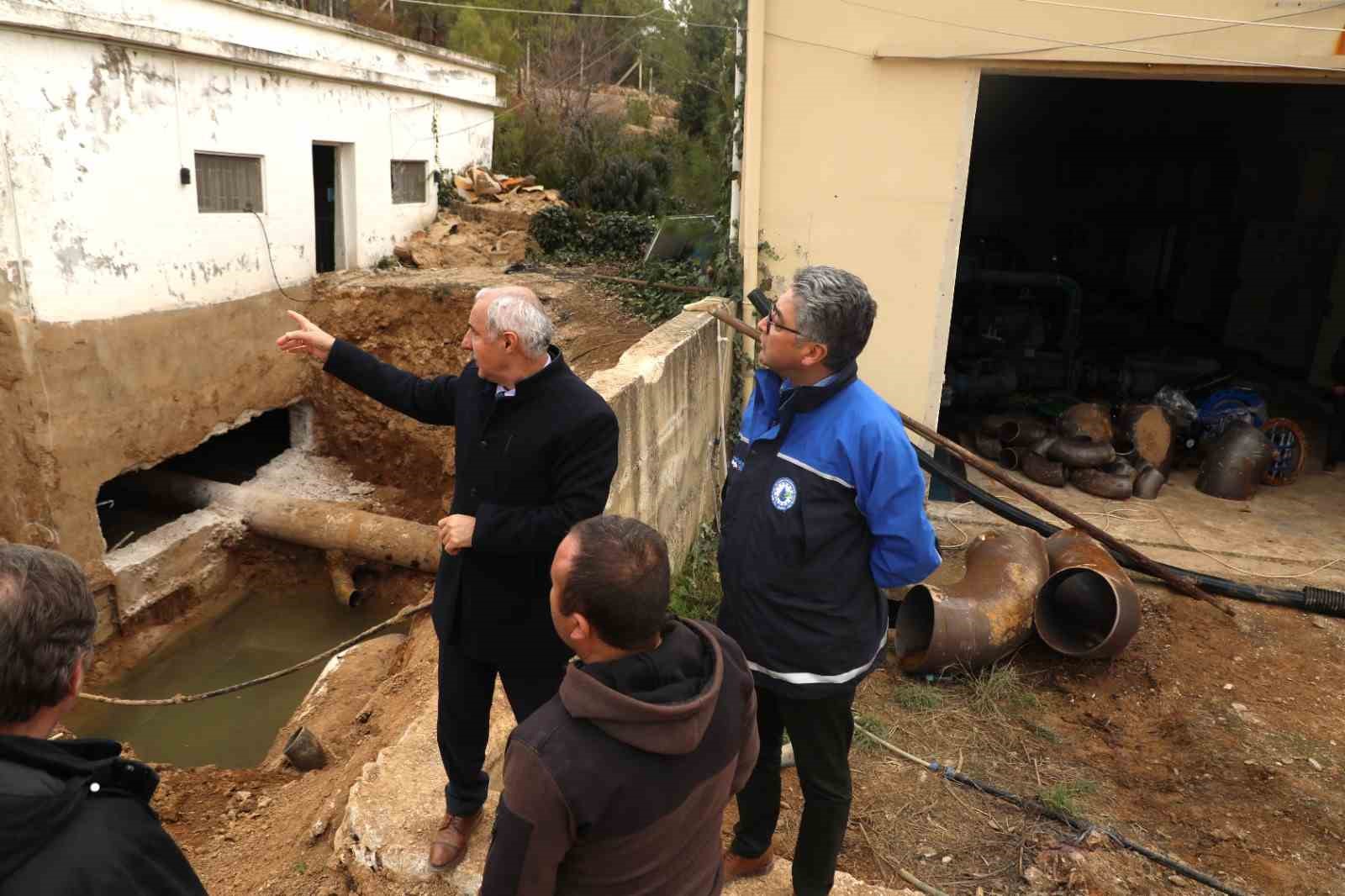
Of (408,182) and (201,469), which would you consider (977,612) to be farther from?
(408,182)

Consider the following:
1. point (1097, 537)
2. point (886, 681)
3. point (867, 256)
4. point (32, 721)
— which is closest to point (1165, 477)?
point (1097, 537)

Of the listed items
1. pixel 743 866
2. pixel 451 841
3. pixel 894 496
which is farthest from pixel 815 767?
pixel 451 841

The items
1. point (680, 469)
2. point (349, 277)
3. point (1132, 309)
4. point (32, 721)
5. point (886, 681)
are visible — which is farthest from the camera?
point (1132, 309)

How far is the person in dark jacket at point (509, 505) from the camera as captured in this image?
92.4 inches

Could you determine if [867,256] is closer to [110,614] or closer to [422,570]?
[422,570]

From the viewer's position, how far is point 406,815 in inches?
114

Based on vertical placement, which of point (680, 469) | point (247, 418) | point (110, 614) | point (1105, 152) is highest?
point (1105, 152)

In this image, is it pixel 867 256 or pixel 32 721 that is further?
pixel 867 256

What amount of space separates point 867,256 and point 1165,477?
352 cm

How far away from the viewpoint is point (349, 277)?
11695 millimetres

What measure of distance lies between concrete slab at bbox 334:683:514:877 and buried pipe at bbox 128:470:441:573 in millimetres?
5181

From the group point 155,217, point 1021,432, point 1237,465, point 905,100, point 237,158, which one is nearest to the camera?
point 905,100

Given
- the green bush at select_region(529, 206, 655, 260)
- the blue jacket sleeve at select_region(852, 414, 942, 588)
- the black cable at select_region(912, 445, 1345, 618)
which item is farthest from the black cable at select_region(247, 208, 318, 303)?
the blue jacket sleeve at select_region(852, 414, 942, 588)

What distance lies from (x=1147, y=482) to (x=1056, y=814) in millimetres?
4391
